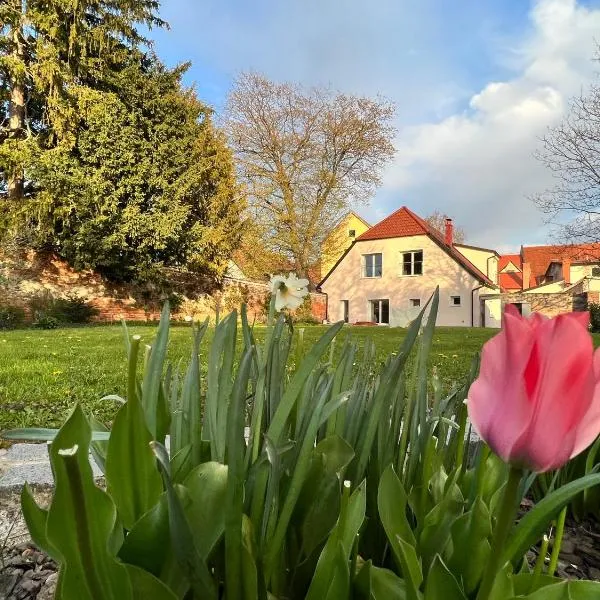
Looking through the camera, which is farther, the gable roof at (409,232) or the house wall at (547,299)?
the house wall at (547,299)

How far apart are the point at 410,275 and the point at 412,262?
54cm

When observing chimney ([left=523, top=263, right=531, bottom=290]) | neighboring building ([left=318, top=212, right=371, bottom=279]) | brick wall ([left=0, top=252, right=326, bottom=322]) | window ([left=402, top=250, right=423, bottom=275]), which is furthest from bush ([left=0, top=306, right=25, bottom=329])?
chimney ([left=523, top=263, right=531, bottom=290])

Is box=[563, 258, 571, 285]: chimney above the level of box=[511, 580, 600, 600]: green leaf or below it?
above

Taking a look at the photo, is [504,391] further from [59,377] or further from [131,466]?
[59,377]

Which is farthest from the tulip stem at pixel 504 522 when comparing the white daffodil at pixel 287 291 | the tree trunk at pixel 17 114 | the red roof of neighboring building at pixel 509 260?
the red roof of neighboring building at pixel 509 260

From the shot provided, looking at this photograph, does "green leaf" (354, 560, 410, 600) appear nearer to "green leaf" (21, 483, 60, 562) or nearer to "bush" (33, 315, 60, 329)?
"green leaf" (21, 483, 60, 562)

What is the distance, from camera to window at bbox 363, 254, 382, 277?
22.3 meters

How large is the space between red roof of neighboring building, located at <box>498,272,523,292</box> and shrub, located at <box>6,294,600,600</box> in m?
31.0

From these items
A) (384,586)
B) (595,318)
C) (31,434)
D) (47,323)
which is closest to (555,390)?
(384,586)

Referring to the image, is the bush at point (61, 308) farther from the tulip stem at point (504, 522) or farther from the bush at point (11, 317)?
the tulip stem at point (504, 522)

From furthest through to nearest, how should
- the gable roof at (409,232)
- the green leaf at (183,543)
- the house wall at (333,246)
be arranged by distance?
the house wall at (333,246) → the gable roof at (409,232) → the green leaf at (183,543)

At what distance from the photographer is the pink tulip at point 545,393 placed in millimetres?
355

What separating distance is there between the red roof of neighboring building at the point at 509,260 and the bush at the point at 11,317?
27.6 metres

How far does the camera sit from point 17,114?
45.1ft
